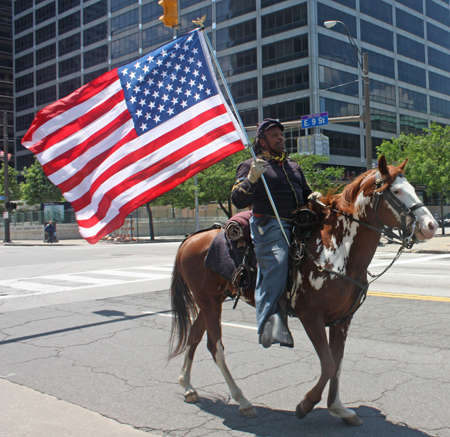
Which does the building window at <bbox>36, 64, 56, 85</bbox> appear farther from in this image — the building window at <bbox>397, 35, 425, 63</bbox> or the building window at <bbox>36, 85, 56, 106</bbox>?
the building window at <bbox>397, 35, 425, 63</bbox>

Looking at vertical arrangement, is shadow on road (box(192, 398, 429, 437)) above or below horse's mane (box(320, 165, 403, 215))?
below

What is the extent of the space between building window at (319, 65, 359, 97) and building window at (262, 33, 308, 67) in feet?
9.75

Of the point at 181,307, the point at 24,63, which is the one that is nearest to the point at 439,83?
the point at 24,63

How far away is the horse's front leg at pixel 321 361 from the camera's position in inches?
139

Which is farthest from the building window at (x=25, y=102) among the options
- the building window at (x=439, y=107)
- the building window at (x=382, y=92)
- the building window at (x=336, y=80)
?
the building window at (x=439, y=107)

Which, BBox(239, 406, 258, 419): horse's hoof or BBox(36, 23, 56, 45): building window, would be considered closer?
BBox(239, 406, 258, 419): horse's hoof

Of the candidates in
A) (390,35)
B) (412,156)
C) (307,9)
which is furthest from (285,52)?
(412,156)

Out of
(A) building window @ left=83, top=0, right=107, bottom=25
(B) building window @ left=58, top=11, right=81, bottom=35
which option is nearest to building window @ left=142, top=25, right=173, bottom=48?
(A) building window @ left=83, top=0, right=107, bottom=25

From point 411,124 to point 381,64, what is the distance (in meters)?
10.0

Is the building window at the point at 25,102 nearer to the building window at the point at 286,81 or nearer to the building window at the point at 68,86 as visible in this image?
the building window at the point at 68,86

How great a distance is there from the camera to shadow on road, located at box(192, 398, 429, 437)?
3584 millimetres

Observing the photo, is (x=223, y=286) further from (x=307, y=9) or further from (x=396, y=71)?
(x=396, y=71)

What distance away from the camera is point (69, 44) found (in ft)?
252

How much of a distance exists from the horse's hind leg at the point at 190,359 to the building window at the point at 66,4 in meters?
81.8
